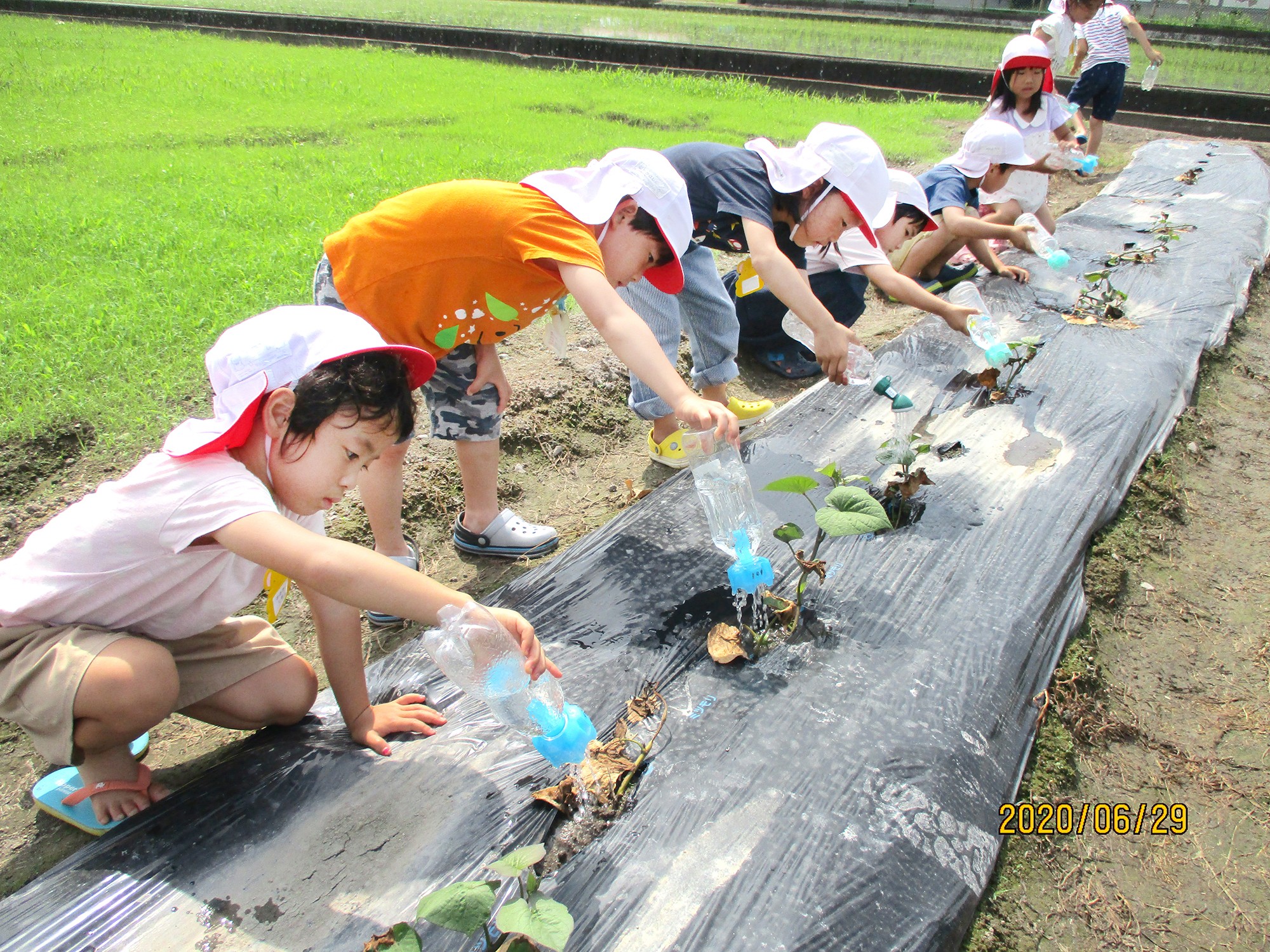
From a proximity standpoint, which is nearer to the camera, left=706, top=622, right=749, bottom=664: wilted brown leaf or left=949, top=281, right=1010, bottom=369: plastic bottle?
left=706, top=622, right=749, bottom=664: wilted brown leaf

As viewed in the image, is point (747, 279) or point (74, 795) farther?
point (747, 279)

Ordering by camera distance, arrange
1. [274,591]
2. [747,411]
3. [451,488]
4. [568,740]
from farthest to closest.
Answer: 1. [747,411]
2. [451,488]
3. [274,591]
4. [568,740]

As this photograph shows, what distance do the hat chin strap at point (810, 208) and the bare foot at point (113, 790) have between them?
2268 millimetres

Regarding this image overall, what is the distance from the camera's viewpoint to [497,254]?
2.05 meters

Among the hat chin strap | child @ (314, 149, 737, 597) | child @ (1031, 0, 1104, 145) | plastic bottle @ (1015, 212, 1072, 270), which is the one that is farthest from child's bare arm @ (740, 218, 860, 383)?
child @ (1031, 0, 1104, 145)

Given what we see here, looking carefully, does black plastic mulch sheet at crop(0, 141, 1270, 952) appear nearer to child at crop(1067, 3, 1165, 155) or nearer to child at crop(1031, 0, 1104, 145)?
child at crop(1031, 0, 1104, 145)

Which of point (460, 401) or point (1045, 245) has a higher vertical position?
point (1045, 245)

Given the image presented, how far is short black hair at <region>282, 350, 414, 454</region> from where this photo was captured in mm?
1395

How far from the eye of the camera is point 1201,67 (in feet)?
39.5

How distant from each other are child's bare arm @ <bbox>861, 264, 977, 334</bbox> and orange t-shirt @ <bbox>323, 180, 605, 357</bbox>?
1.45 m

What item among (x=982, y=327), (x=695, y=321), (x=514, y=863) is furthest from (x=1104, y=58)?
(x=514, y=863)

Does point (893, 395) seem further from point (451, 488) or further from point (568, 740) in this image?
point (568, 740)

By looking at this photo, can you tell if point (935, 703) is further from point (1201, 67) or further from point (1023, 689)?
point (1201, 67)
